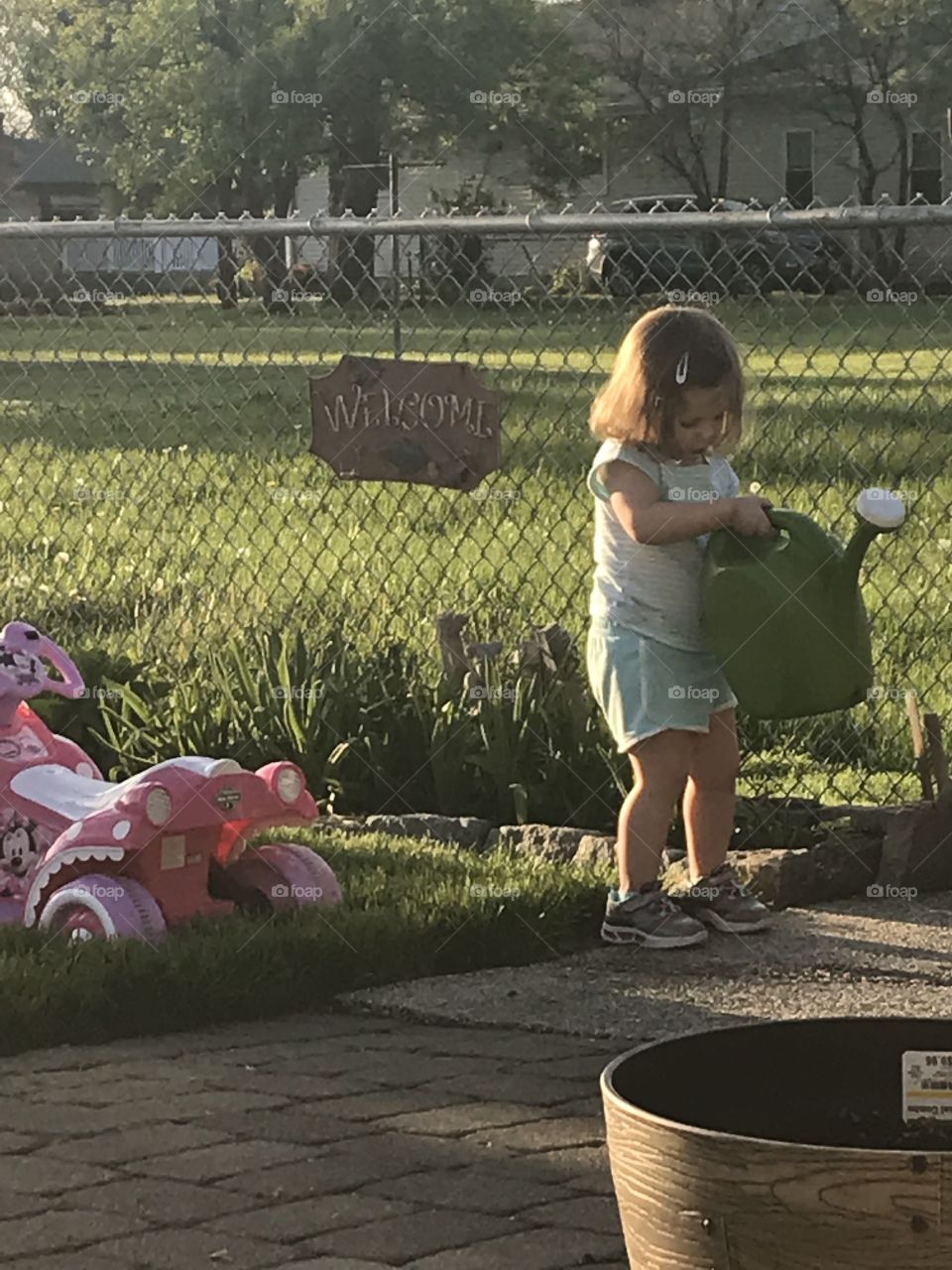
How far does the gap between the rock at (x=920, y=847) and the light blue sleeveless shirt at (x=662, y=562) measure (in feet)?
2.65

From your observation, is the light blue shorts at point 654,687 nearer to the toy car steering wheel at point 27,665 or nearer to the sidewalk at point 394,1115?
the sidewalk at point 394,1115

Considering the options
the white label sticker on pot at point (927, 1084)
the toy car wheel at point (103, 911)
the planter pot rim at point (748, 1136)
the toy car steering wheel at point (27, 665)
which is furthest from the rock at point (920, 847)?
the white label sticker on pot at point (927, 1084)

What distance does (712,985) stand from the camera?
4828mm

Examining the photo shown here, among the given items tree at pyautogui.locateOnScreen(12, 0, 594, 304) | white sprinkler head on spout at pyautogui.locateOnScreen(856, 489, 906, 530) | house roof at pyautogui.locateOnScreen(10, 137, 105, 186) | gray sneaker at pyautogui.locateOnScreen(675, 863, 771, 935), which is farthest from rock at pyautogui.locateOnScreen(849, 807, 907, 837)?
house roof at pyautogui.locateOnScreen(10, 137, 105, 186)

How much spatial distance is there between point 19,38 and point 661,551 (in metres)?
49.3

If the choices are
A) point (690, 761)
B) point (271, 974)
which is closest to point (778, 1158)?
point (271, 974)

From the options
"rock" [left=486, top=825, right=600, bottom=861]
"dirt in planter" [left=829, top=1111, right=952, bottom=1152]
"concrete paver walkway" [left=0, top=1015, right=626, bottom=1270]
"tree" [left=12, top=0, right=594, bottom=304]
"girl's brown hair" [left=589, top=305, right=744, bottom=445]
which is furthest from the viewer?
"tree" [left=12, top=0, right=594, bottom=304]

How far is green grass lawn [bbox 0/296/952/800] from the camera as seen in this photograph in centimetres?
743

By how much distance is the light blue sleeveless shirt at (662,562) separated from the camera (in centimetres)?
521

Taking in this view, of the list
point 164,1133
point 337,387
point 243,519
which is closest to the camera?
point 164,1133

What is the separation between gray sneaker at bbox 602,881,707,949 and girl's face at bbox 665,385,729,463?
3.22ft

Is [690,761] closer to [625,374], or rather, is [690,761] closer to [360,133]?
[625,374]

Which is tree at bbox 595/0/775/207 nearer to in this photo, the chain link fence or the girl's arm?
the chain link fence

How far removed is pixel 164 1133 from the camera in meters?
3.80
